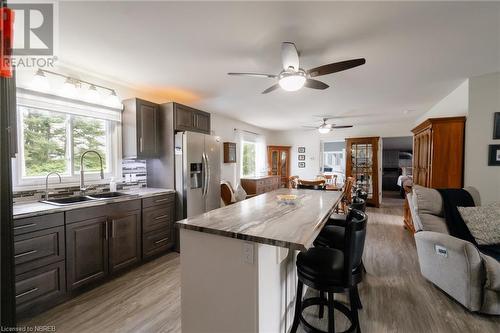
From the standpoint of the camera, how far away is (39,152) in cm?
248

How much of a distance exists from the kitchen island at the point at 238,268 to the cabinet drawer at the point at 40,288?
4.61 ft

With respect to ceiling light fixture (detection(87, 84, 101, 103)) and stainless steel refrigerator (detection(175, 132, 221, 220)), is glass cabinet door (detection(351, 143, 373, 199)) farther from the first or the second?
ceiling light fixture (detection(87, 84, 101, 103))

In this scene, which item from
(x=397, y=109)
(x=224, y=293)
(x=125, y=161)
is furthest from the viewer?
(x=397, y=109)

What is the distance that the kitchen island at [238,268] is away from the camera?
1311mm

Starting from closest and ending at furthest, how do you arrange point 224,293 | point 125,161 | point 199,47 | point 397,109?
point 224,293, point 199,47, point 125,161, point 397,109

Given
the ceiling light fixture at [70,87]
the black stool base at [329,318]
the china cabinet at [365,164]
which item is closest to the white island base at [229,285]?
the black stool base at [329,318]

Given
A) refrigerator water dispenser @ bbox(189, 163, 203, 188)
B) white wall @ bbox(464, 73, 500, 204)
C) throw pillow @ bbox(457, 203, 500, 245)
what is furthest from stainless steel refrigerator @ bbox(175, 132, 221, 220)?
white wall @ bbox(464, 73, 500, 204)

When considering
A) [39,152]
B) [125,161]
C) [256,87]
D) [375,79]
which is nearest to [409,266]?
[375,79]

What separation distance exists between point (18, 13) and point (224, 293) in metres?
2.65

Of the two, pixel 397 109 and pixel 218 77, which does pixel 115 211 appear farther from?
pixel 397 109

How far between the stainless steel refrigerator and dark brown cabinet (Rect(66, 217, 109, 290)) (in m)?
1.08

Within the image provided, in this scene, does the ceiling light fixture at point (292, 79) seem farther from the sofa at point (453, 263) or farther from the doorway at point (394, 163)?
the doorway at point (394, 163)

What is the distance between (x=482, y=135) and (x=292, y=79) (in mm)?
2917

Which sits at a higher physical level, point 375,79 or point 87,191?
point 375,79
